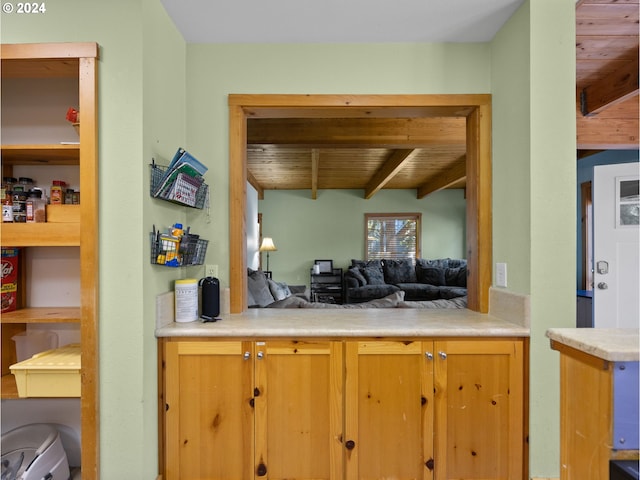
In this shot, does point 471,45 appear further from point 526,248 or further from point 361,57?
point 526,248

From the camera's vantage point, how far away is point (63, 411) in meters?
1.83

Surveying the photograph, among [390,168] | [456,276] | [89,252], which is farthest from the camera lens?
[456,276]

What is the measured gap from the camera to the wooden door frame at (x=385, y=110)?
1970 millimetres

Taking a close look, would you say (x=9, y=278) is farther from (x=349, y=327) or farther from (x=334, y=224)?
→ (x=334, y=224)

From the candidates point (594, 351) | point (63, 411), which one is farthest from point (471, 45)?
point (63, 411)

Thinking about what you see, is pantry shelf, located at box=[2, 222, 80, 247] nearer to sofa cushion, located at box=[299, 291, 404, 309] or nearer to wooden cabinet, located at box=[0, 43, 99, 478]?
wooden cabinet, located at box=[0, 43, 99, 478]

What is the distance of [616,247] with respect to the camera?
3271mm

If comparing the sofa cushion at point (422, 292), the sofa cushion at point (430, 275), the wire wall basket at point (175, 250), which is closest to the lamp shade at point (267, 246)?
the sofa cushion at point (422, 292)

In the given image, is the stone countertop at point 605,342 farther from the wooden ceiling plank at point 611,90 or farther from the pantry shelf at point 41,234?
the wooden ceiling plank at point 611,90

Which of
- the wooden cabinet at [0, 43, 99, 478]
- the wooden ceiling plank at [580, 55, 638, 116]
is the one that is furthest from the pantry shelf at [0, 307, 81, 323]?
the wooden ceiling plank at [580, 55, 638, 116]

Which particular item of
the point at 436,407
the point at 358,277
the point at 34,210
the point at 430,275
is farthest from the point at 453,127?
the point at 430,275

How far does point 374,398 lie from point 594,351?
3.32 feet

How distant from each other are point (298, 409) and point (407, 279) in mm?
6087

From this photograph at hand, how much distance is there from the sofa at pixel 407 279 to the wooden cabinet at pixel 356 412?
452 centimetres
